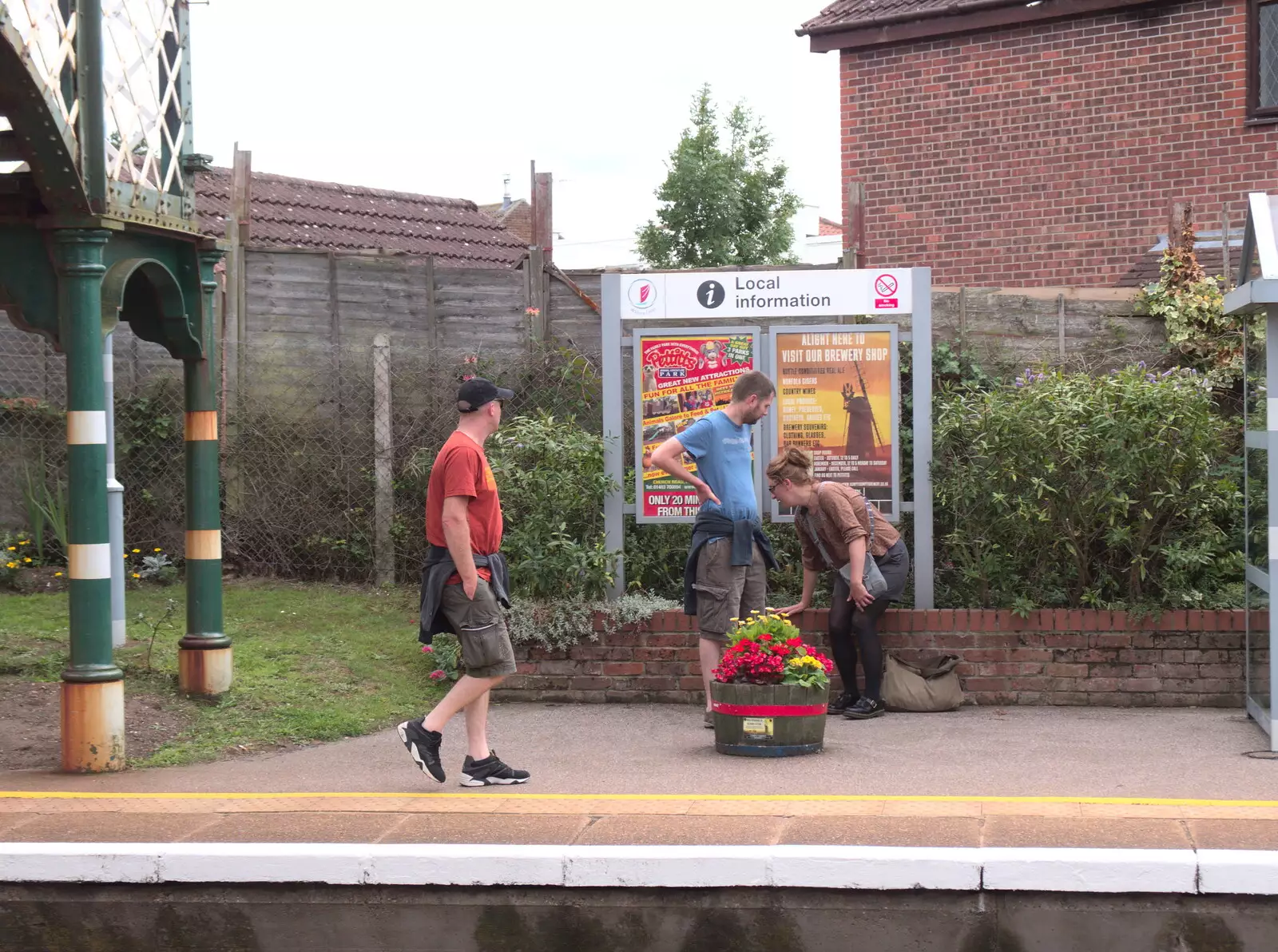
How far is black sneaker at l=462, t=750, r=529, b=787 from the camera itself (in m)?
6.42

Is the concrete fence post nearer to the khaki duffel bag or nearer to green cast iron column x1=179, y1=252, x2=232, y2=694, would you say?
green cast iron column x1=179, y1=252, x2=232, y2=694

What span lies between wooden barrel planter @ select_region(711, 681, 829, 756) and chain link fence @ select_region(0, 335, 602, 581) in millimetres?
4342

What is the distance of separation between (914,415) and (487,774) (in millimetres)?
4009

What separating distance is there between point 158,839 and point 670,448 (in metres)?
3.69

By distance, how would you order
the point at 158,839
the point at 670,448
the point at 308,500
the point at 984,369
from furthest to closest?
the point at 308,500, the point at 984,369, the point at 670,448, the point at 158,839

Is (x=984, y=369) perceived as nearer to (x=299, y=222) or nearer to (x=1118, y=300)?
(x=1118, y=300)

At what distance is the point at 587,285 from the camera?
1172 cm

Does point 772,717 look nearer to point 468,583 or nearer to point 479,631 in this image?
point 479,631

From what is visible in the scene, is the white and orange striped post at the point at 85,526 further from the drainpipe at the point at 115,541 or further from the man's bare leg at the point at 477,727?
the drainpipe at the point at 115,541

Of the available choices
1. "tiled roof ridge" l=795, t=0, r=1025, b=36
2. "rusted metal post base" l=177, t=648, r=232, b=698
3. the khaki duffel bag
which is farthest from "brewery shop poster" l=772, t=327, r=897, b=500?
"tiled roof ridge" l=795, t=0, r=1025, b=36

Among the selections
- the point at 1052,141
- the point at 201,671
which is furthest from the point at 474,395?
the point at 1052,141

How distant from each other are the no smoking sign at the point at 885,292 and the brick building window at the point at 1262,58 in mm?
8062

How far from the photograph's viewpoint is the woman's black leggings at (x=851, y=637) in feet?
27.1

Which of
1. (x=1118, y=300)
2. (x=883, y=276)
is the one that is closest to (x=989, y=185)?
(x=1118, y=300)
